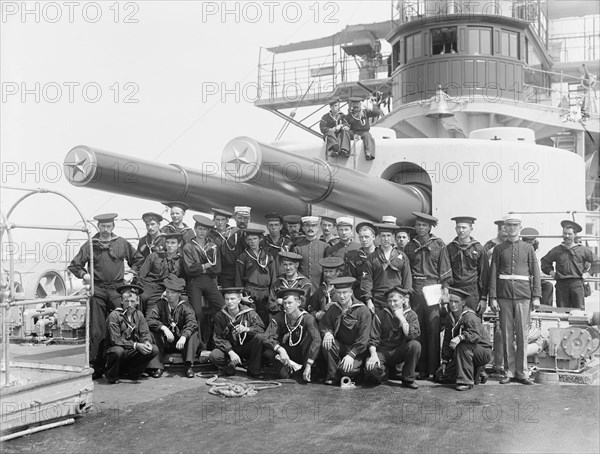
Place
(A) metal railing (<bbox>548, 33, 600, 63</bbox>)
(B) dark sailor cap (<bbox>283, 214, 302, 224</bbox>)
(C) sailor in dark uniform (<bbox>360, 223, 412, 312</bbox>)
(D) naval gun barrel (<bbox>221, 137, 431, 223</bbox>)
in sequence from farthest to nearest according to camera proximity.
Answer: (A) metal railing (<bbox>548, 33, 600, 63</bbox>) → (B) dark sailor cap (<bbox>283, 214, 302, 224</bbox>) → (C) sailor in dark uniform (<bbox>360, 223, 412, 312</bbox>) → (D) naval gun barrel (<bbox>221, 137, 431, 223</bbox>)

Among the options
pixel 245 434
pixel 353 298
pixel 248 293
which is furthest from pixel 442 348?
pixel 245 434

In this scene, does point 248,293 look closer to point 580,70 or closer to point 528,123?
point 528,123

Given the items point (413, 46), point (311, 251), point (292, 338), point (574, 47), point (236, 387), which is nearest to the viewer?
point (236, 387)

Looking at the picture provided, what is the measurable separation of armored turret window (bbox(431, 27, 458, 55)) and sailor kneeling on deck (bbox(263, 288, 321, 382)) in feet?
18.7

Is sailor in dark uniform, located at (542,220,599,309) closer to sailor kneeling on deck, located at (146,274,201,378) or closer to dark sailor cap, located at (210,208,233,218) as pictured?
dark sailor cap, located at (210,208,233,218)

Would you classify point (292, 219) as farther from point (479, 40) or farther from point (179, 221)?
point (479, 40)

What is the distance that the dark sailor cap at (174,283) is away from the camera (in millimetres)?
6383

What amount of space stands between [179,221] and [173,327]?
0.97 meters

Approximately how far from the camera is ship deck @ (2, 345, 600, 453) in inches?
157

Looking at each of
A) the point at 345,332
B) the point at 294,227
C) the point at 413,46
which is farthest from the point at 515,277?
the point at 413,46

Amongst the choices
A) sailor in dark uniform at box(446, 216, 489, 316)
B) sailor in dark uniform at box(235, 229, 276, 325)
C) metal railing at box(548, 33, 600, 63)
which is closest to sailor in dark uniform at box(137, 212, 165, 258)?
sailor in dark uniform at box(235, 229, 276, 325)

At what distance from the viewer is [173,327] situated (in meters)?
6.27

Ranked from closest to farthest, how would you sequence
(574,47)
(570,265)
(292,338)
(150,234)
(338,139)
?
(292,338)
(150,234)
(570,265)
(338,139)
(574,47)

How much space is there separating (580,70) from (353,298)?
9095 mm
